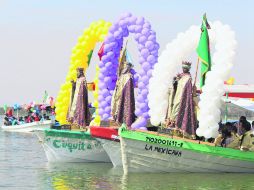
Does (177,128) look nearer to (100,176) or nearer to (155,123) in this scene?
(155,123)

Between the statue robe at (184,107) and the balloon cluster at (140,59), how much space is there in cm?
194

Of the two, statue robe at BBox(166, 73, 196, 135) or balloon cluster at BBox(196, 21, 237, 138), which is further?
statue robe at BBox(166, 73, 196, 135)

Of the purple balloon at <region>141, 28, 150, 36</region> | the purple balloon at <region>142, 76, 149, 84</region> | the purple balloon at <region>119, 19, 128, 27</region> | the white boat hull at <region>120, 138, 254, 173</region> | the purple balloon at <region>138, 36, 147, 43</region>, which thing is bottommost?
the white boat hull at <region>120, 138, 254, 173</region>

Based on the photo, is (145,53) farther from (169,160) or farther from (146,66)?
(169,160)

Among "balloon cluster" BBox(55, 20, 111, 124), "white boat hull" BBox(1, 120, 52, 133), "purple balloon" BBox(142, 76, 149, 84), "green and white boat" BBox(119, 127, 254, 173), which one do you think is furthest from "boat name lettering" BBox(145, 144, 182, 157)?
"white boat hull" BBox(1, 120, 52, 133)

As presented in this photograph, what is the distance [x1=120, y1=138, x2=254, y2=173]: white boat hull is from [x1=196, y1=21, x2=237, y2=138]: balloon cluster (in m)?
0.91

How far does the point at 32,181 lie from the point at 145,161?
10.6ft

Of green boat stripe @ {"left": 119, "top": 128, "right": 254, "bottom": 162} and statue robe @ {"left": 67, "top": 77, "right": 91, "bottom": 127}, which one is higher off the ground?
statue robe @ {"left": 67, "top": 77, "right": 91, "bottom": 127}

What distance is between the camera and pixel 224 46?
18.2 metres

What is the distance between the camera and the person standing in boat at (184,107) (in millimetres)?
18839

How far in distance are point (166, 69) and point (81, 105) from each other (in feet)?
Result: 17.8

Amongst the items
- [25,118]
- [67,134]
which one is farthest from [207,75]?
[25,118]

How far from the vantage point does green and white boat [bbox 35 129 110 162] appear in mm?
22656

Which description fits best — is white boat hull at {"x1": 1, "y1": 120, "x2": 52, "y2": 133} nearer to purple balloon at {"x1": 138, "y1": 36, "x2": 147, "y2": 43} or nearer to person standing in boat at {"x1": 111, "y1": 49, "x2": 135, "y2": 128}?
person standing in boat at {"x1": 111, "y1": 49, "x2": 135, "y2": 128}
